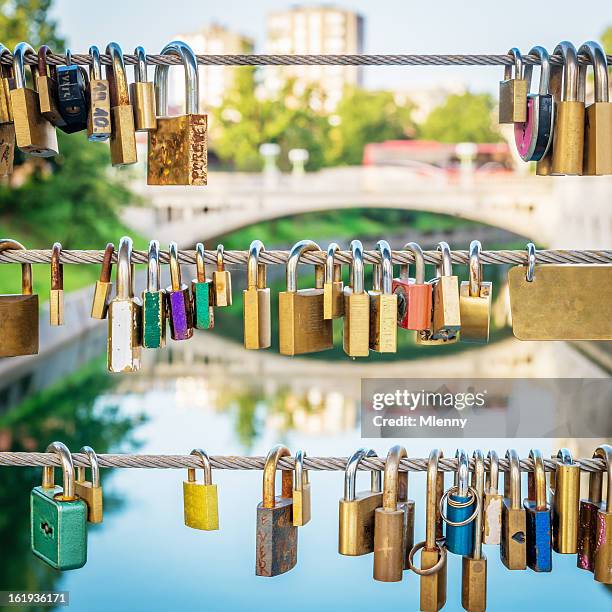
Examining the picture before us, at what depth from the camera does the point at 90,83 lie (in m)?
1.04

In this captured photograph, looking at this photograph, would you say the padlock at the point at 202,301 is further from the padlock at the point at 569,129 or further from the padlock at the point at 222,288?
the padlock at the point at 569,129

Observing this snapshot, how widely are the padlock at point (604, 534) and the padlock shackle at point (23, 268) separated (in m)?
0.68

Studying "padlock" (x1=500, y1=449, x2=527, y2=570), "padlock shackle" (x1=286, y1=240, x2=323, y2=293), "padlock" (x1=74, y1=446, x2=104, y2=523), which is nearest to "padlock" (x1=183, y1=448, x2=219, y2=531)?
"padlock" (x1=74, y1=446, x2=104, y2=523)

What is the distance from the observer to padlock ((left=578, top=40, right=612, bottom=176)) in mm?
1017

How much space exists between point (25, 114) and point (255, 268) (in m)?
0.30

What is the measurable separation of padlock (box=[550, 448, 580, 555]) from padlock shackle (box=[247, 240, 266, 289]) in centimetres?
39

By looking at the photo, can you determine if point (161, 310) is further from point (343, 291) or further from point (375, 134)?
point (375, 134)

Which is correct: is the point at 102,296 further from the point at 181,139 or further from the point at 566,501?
the point at 566,501

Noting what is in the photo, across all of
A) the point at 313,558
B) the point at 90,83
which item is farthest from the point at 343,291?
the point at 313,558

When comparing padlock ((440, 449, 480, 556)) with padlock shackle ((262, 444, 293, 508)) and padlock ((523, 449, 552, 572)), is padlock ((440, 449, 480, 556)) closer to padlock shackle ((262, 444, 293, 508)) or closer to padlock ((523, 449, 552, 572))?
padlock ((523, 449, 552, 572))

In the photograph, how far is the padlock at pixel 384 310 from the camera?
1.04 m

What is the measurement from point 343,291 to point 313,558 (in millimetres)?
3789

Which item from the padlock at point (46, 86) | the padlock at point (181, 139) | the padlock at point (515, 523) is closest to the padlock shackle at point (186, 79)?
the padlock at point (181, 139)

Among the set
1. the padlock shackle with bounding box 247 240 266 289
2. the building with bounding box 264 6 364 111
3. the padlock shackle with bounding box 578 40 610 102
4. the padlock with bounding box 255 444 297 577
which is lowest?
the padlock with bounding box 255 444 297 577
